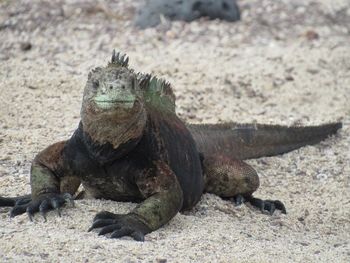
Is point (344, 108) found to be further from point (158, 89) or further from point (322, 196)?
point (158, 89)

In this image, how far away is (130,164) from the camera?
504 cm

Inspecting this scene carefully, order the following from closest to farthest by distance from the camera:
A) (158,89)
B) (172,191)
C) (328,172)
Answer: (172,191)
(158,89)
(328,172)

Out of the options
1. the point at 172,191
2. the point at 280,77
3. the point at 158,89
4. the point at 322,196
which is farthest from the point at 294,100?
the point at 172,191

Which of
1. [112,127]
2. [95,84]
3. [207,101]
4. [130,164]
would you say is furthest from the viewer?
[207,101]

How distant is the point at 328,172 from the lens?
7129 millimetres

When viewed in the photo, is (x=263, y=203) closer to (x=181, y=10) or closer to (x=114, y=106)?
(x=114, y=106)

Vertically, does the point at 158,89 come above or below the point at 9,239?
above

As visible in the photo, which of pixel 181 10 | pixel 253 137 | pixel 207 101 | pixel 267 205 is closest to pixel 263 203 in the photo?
pixel 267 205

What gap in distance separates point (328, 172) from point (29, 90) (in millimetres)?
2831

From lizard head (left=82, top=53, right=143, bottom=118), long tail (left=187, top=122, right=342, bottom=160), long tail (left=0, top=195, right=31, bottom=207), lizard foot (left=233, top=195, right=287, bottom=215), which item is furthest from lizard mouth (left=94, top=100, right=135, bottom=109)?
long tail (left=187, top=122, right=342, bottom=160)

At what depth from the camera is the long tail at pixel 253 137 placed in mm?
6656

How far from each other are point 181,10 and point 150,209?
5.89 meters

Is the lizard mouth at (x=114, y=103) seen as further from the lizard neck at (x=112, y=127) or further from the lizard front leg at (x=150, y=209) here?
the lizard front leg at (x=150, y=209)

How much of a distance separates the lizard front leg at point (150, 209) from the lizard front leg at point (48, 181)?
34 centimetres
